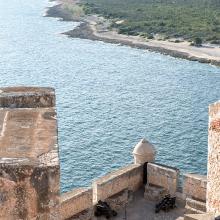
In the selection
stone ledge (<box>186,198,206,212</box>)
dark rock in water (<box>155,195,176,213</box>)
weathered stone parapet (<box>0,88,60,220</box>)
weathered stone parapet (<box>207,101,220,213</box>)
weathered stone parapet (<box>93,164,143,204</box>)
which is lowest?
dark rock in water (<box>155,195,176,213</box>)

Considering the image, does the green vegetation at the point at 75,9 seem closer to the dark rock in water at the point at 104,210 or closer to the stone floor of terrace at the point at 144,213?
the stone floor of terrace at the point at 144,213

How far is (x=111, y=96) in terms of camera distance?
1925 inches

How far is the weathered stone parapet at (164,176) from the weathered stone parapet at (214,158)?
349 cm

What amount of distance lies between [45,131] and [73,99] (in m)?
40.4

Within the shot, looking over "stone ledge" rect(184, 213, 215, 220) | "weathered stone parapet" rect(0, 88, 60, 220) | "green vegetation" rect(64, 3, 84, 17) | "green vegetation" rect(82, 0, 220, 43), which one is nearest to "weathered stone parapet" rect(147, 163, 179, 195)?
"stone ledge" rect(184, 213, 215, 220)

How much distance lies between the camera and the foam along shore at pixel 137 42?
66.5 metres

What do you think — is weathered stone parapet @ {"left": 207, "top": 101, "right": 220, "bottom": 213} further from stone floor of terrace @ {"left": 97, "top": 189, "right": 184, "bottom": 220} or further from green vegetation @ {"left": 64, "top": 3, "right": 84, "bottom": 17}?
green vegetation @ {"left": 64, "top": 3, "right": 84, "bottom": 17}

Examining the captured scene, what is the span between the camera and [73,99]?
47625 millimetres

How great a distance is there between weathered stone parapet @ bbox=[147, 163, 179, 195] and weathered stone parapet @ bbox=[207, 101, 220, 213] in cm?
349

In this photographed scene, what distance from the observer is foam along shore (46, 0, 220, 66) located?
66500 millimetres

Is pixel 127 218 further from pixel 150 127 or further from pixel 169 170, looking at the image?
pixel 150 127

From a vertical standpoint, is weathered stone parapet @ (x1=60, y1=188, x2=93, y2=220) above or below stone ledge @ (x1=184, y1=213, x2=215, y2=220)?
below

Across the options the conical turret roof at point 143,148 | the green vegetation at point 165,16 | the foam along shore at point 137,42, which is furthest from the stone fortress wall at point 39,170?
the green vegetation at point 165,16

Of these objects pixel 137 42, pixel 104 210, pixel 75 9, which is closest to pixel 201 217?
pixel 104 210
